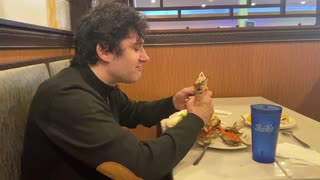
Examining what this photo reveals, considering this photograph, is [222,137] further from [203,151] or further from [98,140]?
[98,140]

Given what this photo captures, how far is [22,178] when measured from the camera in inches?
36.6

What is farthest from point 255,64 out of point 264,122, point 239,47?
point 264,122

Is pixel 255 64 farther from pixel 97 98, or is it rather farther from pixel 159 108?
pixel 97 98

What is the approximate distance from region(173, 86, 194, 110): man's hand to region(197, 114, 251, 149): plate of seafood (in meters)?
0.15

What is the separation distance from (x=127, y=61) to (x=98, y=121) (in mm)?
286

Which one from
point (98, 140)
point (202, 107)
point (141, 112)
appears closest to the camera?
point (98, 140)

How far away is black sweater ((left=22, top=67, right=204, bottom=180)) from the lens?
78cm

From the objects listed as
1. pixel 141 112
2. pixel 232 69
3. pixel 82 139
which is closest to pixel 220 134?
pixel 141 112

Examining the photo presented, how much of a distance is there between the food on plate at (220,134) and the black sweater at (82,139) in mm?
151

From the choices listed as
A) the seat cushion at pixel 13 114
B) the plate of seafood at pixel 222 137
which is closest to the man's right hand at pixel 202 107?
the plate of seafood at pixel 222 137

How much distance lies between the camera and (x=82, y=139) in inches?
31.0

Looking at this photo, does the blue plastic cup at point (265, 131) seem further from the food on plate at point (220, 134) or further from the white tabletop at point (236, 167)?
the food on plate at point (220, 134)

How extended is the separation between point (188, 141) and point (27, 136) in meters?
0.47

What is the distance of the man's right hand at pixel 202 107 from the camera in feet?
3.17
